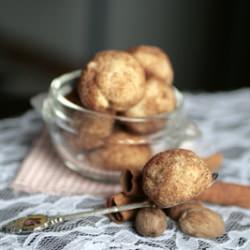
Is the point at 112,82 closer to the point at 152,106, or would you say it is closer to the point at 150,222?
the point at 152,106

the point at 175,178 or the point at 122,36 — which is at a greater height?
the point at 175,178

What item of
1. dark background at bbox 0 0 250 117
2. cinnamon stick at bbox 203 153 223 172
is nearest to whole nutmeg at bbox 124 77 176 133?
cinnamon stick at bbox 203 153 223 172

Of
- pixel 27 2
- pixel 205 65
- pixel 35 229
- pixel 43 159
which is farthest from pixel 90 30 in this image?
pixel 35 229

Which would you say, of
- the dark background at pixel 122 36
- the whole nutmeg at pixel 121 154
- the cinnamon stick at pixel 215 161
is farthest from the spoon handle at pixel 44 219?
the dark background at pixel 122 36

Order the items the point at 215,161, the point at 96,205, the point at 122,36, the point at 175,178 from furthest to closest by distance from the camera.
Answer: the point at 122,36, the point at 215,161, the point at 96,205, the point at 175,178

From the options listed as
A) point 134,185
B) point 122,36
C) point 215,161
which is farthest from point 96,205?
point 122,36

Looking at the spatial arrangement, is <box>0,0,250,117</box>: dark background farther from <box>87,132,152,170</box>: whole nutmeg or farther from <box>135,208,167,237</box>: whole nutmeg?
<box>135,208,167,237</box>: whole nutmeg

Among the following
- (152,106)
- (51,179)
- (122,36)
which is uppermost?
(152,106)
